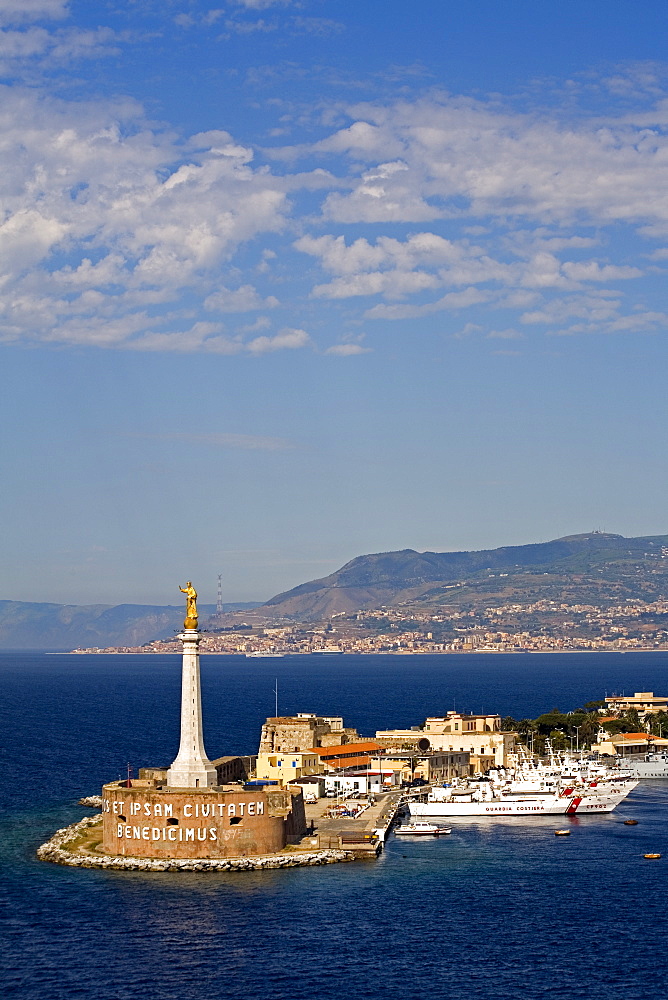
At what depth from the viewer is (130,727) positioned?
142m

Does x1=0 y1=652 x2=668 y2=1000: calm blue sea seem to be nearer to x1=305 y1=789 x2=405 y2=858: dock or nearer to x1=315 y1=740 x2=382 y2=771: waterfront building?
x1=305 y1=789 x2=405 y2=858: dock

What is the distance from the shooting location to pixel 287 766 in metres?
92.8

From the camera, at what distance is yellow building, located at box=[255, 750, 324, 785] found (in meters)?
91.6

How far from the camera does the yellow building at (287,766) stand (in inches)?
3607

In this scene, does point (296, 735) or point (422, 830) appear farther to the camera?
point (296, 735)

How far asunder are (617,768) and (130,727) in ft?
185

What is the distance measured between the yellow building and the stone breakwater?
23.8m

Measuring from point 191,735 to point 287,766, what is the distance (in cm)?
2471

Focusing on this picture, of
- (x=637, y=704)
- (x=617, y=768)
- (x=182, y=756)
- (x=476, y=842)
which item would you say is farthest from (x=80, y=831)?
(x=637, y=704)

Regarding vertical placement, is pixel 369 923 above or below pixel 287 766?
below

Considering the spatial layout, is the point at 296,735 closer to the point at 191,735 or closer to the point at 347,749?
the point at 347,749

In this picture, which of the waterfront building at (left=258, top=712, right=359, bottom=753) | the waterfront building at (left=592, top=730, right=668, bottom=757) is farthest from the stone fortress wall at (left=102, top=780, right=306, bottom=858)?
the waterfront building at (left=592, top=730, right=668, bottom=757)

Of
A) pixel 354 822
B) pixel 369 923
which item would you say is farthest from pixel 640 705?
pixel 369 923

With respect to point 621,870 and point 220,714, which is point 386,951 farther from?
point 220,714
